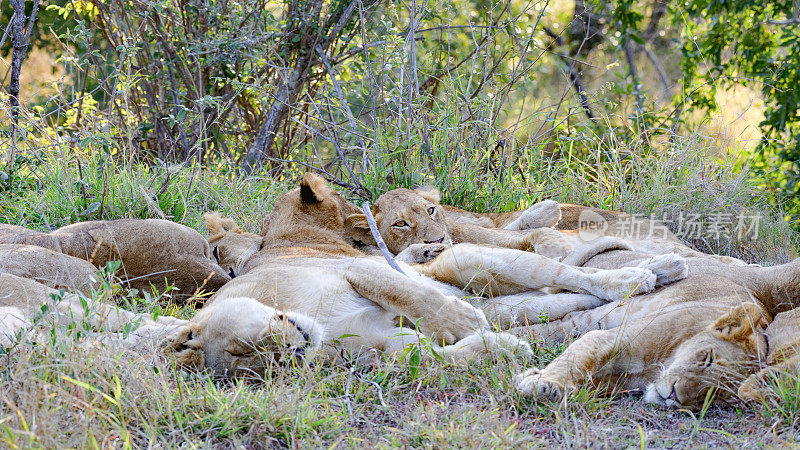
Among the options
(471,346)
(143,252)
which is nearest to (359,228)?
(143,252)

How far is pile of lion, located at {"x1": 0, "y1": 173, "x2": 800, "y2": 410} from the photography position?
277cm

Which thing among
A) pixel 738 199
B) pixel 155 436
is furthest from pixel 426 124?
pixel 155 436

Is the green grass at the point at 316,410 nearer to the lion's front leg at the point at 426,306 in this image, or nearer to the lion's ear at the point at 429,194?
the lion's front leg at the point at 426,306

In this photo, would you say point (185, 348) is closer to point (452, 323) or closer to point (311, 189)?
point (452, 323)

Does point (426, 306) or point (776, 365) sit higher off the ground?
point (776, 365)

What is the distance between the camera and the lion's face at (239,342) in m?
2.81

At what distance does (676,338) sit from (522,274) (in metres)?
1.00

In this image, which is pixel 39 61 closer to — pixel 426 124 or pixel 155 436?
pixel 426 124

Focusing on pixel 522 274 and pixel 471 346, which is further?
pixel 522 274

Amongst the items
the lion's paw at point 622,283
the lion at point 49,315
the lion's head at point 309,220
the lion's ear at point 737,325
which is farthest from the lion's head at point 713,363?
the lion's head at point 309,220

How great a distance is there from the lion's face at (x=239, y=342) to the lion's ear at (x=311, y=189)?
1.85 m

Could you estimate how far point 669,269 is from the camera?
3.56 metres

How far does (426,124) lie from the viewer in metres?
5.97

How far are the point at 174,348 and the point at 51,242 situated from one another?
5.80ft
